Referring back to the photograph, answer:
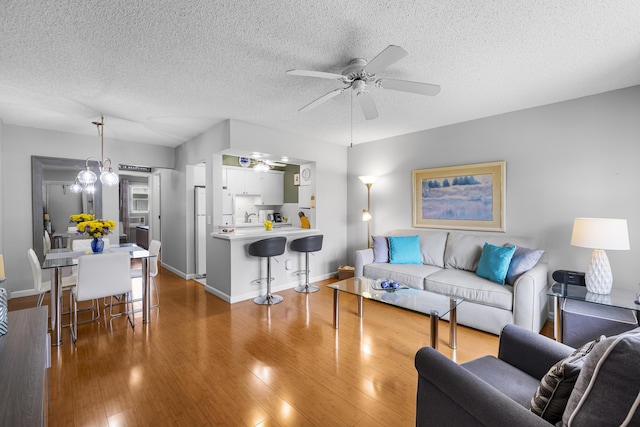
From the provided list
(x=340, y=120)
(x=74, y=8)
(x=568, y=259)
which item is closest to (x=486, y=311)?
(x=568, y=259)

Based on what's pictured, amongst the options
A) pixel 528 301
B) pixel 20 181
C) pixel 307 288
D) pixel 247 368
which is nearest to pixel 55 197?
pixel 20 181

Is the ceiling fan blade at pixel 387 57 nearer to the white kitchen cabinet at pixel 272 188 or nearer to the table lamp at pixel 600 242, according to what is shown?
the table lamp at pixel 600 242

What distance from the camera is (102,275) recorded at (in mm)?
2926

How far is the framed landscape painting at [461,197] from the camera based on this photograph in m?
3.77

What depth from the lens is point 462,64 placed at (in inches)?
96.6

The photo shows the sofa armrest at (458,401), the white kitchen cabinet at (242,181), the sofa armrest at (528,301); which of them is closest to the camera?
the sofa armrest at (458,401)

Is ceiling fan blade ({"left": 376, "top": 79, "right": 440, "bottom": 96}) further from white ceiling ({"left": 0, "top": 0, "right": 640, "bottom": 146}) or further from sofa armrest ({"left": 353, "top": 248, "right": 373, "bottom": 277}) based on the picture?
sofa armrest ({"left": 353, "top": 248, "right": 373, "bottom": 277})

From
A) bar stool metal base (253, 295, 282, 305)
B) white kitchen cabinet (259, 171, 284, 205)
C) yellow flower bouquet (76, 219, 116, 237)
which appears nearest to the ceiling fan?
bar stool metal base (253, 295, 282, 305)

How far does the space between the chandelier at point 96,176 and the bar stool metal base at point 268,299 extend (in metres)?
2.48

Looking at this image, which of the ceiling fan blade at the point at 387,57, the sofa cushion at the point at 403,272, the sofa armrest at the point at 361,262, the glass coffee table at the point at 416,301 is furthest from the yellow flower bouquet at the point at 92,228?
the ceiling fan blade at the point at 387,57

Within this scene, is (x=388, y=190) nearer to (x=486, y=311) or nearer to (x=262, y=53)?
(x=486, y=311)

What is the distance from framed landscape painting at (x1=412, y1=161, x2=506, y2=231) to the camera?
3.77 metres

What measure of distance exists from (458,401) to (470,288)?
226 centimetres

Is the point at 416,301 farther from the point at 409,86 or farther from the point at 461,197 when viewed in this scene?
the point at 461,197
